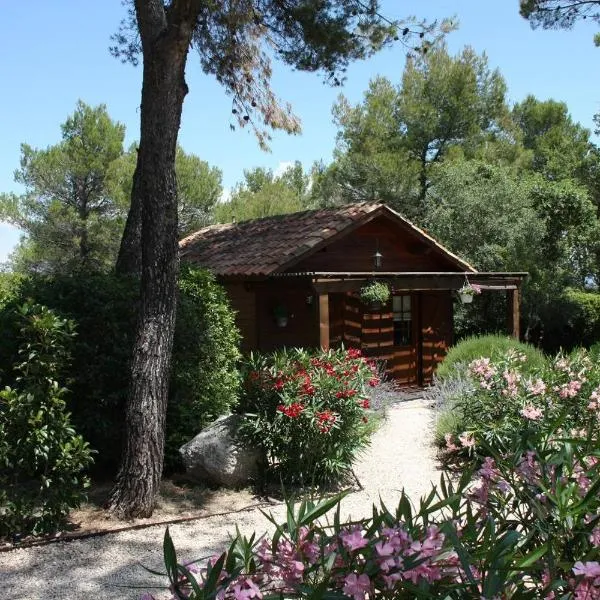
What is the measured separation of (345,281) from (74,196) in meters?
18.6

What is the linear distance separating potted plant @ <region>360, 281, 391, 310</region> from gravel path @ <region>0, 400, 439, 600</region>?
4.62 m

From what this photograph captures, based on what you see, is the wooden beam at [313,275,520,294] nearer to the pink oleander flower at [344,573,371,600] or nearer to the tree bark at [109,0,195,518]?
the tree bark at [109,0,195,518]

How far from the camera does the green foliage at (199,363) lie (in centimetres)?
734

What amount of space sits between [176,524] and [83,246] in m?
22.4

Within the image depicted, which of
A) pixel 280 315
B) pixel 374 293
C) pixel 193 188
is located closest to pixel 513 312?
pixel 374 293

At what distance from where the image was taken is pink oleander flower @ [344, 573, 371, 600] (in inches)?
60.4

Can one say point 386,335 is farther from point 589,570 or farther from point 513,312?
point 589,570

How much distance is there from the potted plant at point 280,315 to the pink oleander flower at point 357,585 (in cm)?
1106

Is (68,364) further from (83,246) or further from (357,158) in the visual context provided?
(357,158)

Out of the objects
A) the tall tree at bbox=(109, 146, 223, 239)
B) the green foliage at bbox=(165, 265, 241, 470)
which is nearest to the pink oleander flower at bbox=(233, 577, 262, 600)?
the green foliage at bbox=(165, 265, 241, 470)

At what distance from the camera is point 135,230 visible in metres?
9.36

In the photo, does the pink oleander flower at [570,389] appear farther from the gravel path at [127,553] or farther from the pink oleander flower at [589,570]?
the pink oleander flower at [589,570]

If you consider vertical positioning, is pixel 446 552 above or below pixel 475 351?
above

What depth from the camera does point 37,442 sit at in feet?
17.9
